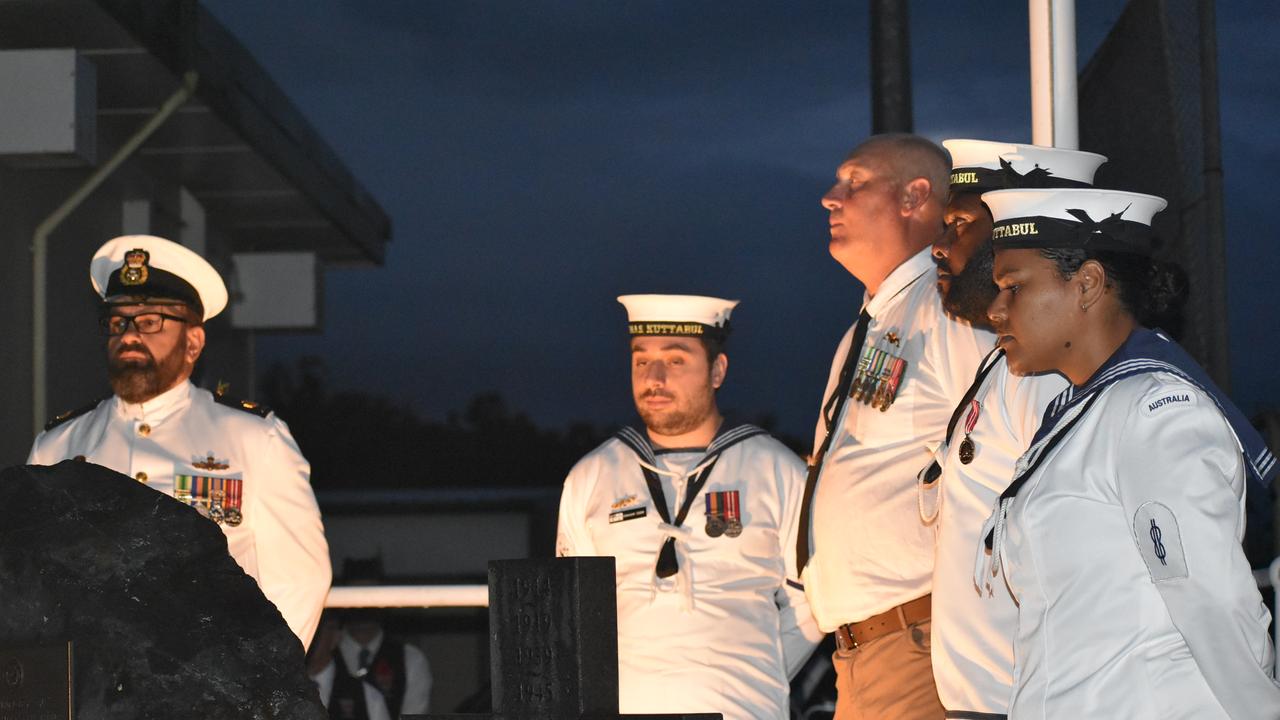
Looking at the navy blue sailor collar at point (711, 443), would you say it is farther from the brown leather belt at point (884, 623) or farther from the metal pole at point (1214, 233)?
the metal pole at point (1214, 233)

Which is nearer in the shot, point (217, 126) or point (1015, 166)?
point (1015, 166)

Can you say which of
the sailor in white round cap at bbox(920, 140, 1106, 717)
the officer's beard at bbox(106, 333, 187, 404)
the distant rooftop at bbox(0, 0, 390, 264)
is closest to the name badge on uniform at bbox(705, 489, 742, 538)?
the sailor in white round cap at bbox(920, 140, 1106, 717)

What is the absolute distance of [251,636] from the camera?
122 inches

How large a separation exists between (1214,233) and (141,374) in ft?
9.65

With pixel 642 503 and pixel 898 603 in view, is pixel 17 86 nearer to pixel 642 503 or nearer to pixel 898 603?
pixel 642 503

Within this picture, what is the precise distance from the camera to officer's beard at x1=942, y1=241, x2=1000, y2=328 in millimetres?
3328

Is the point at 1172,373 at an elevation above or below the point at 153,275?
below

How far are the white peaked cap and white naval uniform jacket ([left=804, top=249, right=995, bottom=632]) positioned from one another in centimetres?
90

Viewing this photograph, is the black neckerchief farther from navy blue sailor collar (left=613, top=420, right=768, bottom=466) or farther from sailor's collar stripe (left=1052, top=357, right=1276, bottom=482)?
sailor's collar stripe (left=1052, top=357, right=1276, bottom=482)

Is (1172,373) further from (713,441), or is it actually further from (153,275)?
(153,275)

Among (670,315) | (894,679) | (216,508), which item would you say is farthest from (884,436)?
(216,508)

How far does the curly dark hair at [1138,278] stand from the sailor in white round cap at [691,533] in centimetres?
192

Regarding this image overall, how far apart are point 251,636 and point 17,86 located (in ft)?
11.4

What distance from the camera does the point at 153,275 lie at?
4.51 meters
